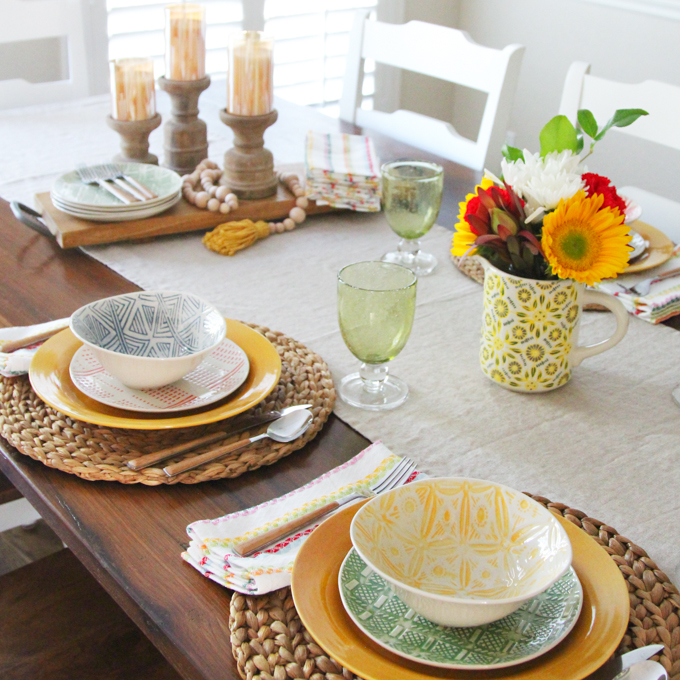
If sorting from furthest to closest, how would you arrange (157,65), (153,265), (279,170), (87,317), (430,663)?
1. (157,65)
2. (279,170)
3. (153,265)
4. (87,317)
5. (430,663)

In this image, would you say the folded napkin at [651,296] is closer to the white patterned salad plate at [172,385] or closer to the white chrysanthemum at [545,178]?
the white chrysanthemum at [545,178]

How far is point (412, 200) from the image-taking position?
1142mm

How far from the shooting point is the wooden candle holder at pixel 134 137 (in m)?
1.41

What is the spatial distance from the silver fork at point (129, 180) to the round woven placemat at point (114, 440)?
1.76 feet

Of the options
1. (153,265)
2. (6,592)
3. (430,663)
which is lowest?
(6,592)

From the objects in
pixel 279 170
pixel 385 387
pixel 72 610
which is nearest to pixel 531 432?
pixel 385 387

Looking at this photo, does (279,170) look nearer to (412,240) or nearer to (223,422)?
(412,240)

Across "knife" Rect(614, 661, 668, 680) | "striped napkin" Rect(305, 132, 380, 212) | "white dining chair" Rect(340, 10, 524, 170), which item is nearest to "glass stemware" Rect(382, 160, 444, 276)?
"striped napkin" Rect(305, 132, 380, 212)

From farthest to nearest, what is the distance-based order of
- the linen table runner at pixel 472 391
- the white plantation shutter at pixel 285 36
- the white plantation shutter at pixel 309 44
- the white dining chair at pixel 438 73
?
the white plantation shutter at pixel 309 44
the white plantation shutter at pixel 285 36
the white dining chair at pixel 438 73
the linen table runner at pixel 472 391

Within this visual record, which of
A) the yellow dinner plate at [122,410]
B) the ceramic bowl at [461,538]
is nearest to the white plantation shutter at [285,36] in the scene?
the yellow dinner plate at [122,410]

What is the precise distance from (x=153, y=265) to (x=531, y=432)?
25.5 inches

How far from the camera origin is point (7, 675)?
890 mm

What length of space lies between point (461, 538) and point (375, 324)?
0.29 metres

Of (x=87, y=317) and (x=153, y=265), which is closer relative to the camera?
(x=87, y=317)
